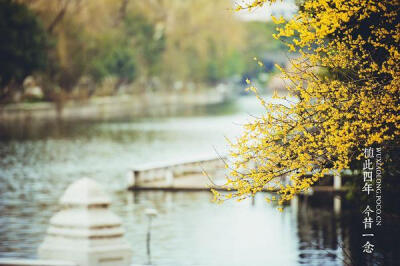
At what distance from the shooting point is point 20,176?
2925cm

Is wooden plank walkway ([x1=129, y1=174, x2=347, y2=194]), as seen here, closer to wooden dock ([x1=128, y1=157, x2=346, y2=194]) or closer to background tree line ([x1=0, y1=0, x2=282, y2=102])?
wooden dock ([x1=128, y1=157, x2=346, y2=194])

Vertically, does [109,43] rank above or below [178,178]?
above

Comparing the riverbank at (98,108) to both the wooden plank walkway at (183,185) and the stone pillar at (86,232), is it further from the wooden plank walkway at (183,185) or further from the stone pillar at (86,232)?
the stone pillar at (86,232)

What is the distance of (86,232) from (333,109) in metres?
2.68

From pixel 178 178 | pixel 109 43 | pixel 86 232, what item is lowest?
pixel 178 178

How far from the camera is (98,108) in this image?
8206 cm

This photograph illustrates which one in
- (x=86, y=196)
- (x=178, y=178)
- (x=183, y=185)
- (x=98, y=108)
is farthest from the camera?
(x=98, y=108)

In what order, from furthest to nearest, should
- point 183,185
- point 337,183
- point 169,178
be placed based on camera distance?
point 183,185 < point 169,178 < point 337,183

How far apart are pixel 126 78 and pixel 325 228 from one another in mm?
73951

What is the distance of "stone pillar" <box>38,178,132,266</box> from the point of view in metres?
9.12

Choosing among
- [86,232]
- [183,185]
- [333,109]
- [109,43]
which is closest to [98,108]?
[109,43]

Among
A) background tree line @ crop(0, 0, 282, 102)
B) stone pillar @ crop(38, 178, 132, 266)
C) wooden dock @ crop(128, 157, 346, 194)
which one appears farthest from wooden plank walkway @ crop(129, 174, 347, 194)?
background tree line @ crop(0, 0, 282, 102)

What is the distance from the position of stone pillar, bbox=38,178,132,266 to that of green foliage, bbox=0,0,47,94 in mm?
51616

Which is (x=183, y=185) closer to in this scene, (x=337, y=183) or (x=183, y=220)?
(x=337, y=183)
